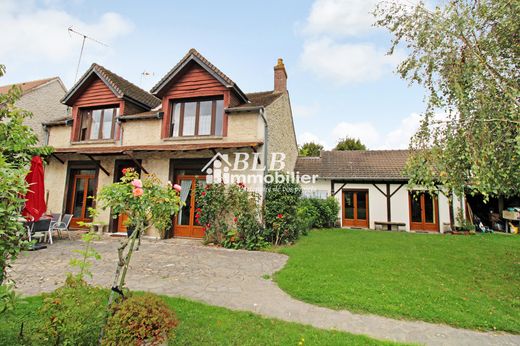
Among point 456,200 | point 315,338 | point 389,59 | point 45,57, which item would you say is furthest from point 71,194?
point 456,200

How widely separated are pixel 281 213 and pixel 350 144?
24438 millimetres

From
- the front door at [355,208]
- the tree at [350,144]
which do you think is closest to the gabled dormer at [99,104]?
the front door at [355,208]

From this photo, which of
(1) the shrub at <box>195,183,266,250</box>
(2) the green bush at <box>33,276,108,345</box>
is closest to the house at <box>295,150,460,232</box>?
(1) the shrub at <box>195,183,266,250</box>

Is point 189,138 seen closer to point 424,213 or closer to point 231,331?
point 231,331

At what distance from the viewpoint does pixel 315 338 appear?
3139mm

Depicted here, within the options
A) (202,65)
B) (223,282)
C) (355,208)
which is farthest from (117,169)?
(355,208)

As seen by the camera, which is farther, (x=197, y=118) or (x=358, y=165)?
(x=358, y=165)

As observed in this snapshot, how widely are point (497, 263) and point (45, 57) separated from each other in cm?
1734

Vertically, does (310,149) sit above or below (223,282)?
above

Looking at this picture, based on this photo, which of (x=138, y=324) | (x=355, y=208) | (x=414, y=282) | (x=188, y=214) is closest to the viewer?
(x=138, y=324)

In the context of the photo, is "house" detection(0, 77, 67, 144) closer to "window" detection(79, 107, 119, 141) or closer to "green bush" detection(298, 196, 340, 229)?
"window" detection(79, 107, 119, 141)

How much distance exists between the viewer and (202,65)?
10477mm

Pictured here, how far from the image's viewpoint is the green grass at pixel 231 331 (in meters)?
3.00

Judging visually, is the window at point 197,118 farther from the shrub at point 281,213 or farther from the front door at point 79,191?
the front door at point 79,191
